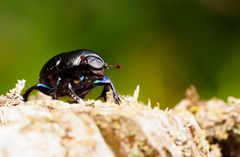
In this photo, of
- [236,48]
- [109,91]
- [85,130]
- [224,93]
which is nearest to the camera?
[85,130]

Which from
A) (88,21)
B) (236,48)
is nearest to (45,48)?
(88,21)


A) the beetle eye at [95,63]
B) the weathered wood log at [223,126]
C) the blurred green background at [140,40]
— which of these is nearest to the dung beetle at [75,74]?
the beetle eye at [95,63]

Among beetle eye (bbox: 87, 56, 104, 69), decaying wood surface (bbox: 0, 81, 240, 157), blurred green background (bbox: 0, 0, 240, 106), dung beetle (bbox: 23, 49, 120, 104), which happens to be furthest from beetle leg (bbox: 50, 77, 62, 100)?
blurred green background (bbox: 0, 0, 240, 106)

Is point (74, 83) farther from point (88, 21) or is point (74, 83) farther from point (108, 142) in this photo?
point (88, 21)

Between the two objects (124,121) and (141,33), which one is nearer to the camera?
(124,121)

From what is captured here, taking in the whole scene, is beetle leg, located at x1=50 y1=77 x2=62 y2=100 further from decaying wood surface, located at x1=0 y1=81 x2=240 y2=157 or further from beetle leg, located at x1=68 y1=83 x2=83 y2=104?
decaying wood surface, located at x1=0 y1=81 x2=240 y2=157

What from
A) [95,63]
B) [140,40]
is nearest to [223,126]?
[95,63]

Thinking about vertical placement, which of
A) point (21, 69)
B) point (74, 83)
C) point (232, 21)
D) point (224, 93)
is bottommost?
point (74, 83)
